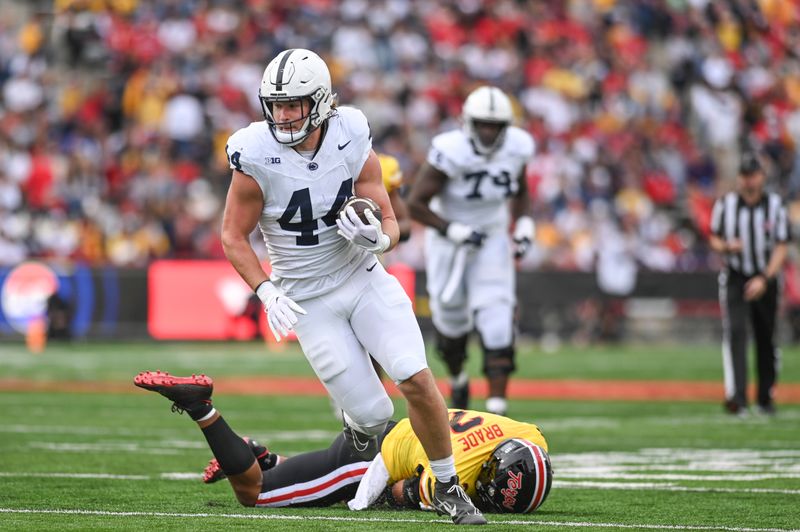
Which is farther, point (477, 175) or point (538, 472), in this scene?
point (477, 175)

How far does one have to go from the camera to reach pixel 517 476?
587cm

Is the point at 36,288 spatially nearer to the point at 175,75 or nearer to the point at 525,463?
the point at 175,75

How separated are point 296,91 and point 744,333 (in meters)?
6.79

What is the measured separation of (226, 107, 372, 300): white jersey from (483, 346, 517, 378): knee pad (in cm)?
387

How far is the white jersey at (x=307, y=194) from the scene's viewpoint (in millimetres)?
5855

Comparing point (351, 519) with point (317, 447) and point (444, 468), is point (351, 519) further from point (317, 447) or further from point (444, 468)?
point (317, 447)

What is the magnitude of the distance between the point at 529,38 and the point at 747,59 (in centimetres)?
436

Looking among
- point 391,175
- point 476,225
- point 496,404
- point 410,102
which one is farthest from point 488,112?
point 410,102

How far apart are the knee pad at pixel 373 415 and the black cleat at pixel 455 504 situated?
1.24ft

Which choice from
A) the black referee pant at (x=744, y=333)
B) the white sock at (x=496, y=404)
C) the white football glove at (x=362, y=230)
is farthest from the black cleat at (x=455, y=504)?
the black referee pant at (x=744, y=333)

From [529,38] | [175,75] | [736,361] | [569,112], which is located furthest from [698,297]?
[736,361]

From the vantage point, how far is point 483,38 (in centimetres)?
2475

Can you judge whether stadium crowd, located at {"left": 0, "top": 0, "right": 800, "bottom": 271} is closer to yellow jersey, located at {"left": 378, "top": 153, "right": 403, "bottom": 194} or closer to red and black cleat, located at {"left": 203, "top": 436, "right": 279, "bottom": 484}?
yellow jersey, located at {"left": 378, "top": 153, "right": 403, "bottom": 194}

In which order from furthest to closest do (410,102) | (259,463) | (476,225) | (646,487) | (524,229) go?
(410,102), (476,225), (524,229), (646,487), (259,463)
